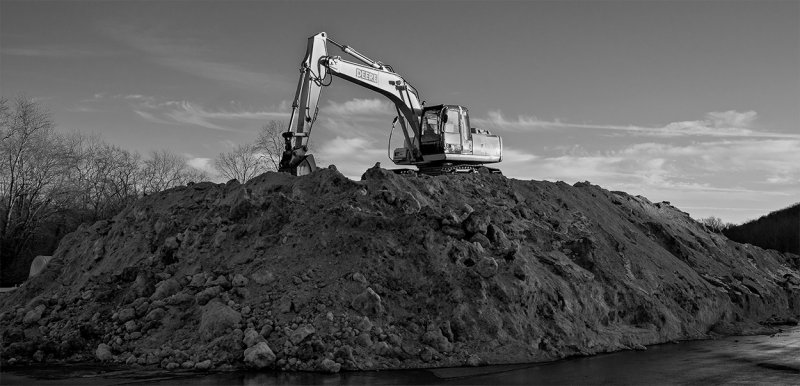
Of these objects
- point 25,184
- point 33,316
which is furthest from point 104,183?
point 33,316

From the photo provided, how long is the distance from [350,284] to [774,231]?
37.0 m

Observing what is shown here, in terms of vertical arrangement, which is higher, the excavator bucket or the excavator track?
the excavator track

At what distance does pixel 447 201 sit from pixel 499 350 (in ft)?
16.3

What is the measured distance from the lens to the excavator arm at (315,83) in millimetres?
17188

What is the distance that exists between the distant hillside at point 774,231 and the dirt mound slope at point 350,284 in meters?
23.2

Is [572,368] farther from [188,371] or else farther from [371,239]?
[188,371]

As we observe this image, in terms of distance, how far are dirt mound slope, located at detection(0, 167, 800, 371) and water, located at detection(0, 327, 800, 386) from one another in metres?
0.47

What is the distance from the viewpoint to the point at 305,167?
17.2 m

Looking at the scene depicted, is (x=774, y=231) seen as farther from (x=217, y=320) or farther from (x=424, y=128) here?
(x=217, y=320)

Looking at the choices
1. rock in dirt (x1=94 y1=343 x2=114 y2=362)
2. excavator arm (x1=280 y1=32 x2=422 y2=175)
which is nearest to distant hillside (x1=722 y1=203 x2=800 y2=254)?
excavator arm (x1=280 y1=32 x2=422 y2=175)

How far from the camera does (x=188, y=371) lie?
36.6 ft

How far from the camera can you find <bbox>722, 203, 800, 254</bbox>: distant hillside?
3893 centimetres

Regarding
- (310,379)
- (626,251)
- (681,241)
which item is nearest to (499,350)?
(310,379)

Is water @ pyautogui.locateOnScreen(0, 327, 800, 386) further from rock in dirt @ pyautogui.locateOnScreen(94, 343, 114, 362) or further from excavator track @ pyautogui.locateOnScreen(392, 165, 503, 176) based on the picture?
excavator track @ pyautogui.locateOnScreen(392, 165, 503, 176)
